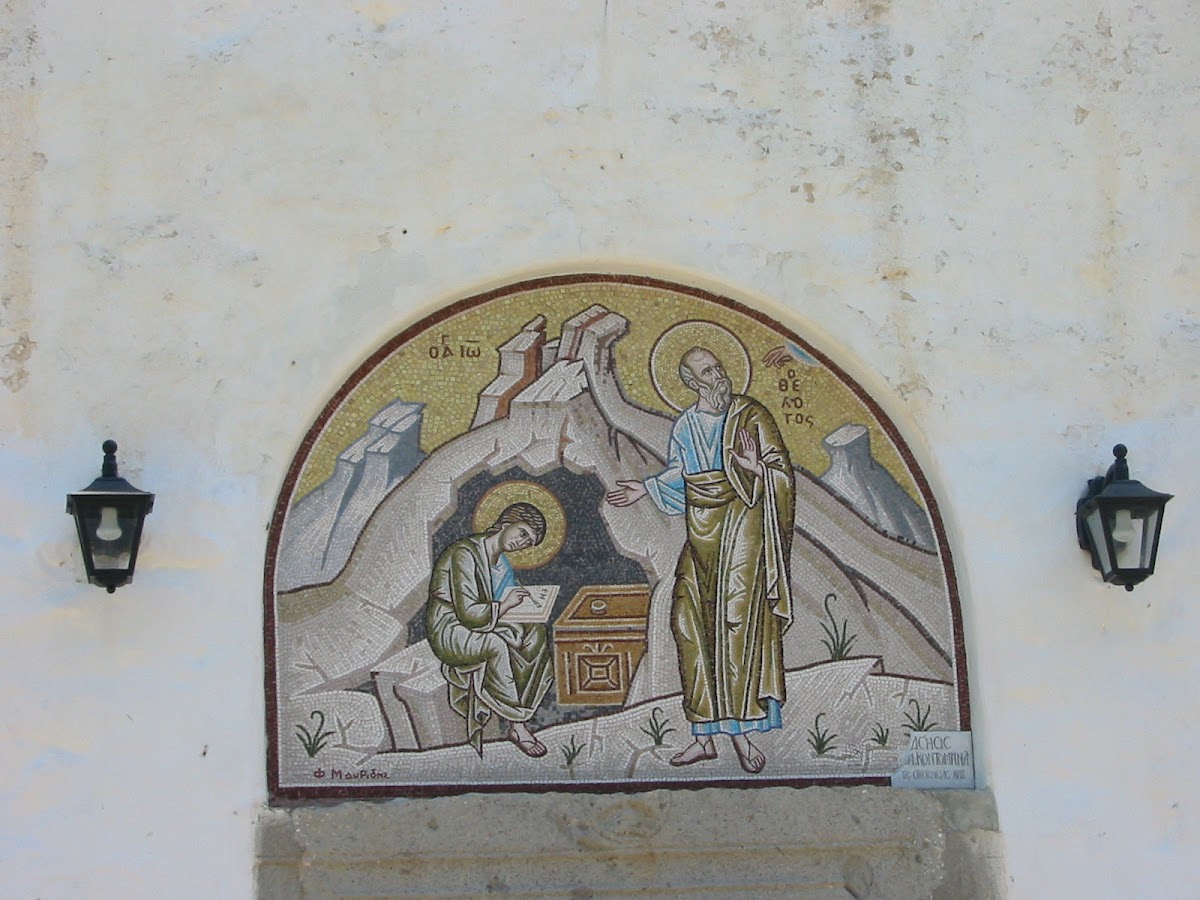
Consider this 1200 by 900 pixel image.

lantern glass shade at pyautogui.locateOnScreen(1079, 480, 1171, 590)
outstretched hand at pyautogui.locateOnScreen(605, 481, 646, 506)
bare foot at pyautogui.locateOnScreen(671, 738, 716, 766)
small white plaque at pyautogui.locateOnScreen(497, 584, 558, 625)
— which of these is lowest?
bare foot at pyautogui.locateOnScreen(671, 738, 716, 766)

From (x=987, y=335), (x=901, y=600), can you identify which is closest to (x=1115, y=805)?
(x=901, y=600)

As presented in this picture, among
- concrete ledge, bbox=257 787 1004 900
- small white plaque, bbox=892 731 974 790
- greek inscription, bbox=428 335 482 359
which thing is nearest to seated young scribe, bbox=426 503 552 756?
concrete ledge, bbox=257 787 1004 900

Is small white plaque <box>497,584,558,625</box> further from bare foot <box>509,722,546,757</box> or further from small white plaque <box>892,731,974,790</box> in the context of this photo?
small white plaque <box>892,731,974,790</box>

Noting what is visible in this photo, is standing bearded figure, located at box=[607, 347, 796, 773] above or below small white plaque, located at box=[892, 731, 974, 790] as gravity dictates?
above

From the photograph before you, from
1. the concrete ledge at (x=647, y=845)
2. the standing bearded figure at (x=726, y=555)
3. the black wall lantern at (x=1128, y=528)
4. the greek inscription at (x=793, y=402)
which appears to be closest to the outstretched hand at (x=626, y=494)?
the standing bearded figure at (x=726, y=555)

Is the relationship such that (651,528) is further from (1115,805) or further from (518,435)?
(1115,805)

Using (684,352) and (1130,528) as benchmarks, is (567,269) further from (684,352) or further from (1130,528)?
(1130,528)

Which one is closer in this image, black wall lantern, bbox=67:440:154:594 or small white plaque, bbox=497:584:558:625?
black wall lantern, bbox=67:440:154:594

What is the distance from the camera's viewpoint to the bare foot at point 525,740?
4.50 meters

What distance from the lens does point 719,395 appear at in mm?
4801

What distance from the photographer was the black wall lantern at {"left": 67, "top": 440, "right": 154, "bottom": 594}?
424cm

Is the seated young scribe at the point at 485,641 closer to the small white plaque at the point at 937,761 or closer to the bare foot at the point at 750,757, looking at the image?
the bare foot at the point at 750,757

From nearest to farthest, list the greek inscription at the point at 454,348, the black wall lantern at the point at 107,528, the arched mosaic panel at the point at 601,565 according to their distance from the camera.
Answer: the black wall lantern at the point at 107,528
the arched mosaic panel at the point at 601,565
the greek inscription at the point at 454,348

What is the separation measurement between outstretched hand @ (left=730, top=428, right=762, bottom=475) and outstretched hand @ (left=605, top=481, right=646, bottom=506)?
0.31 meters
